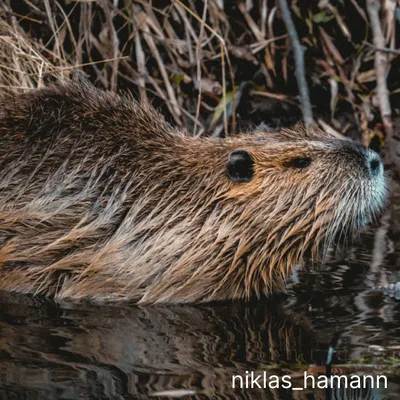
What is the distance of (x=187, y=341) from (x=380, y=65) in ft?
10.5

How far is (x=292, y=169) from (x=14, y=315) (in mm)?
1289

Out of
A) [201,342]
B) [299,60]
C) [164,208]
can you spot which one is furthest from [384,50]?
[201,342]

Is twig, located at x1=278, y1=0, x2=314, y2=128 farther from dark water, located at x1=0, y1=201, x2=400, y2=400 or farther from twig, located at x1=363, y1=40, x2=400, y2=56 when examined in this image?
dark water, located at x1=0, y1=201, x2=400, y2=400

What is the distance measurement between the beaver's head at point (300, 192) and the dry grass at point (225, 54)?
5.56 ft

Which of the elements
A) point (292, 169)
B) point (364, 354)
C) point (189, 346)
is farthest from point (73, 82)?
point (364, 354)

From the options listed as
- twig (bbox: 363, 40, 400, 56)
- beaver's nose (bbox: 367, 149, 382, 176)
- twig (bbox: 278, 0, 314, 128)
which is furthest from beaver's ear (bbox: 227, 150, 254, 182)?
twig (bbox: 363, 40, 400, 56)

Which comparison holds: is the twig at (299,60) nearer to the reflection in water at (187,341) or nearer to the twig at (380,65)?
the twig at (380,65)

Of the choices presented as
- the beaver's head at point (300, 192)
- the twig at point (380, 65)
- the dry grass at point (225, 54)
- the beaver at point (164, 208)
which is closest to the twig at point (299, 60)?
the dry grass at point (225, 54)

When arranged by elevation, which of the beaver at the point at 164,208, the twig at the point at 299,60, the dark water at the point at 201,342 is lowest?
the dark water at the point at 201,342

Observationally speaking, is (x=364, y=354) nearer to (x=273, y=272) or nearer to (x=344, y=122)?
(x=273, y=272)

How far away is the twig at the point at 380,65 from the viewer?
20.0 feet

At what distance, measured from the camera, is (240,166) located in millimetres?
4195

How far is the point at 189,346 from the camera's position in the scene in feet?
10.8

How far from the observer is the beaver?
4.09 metres
